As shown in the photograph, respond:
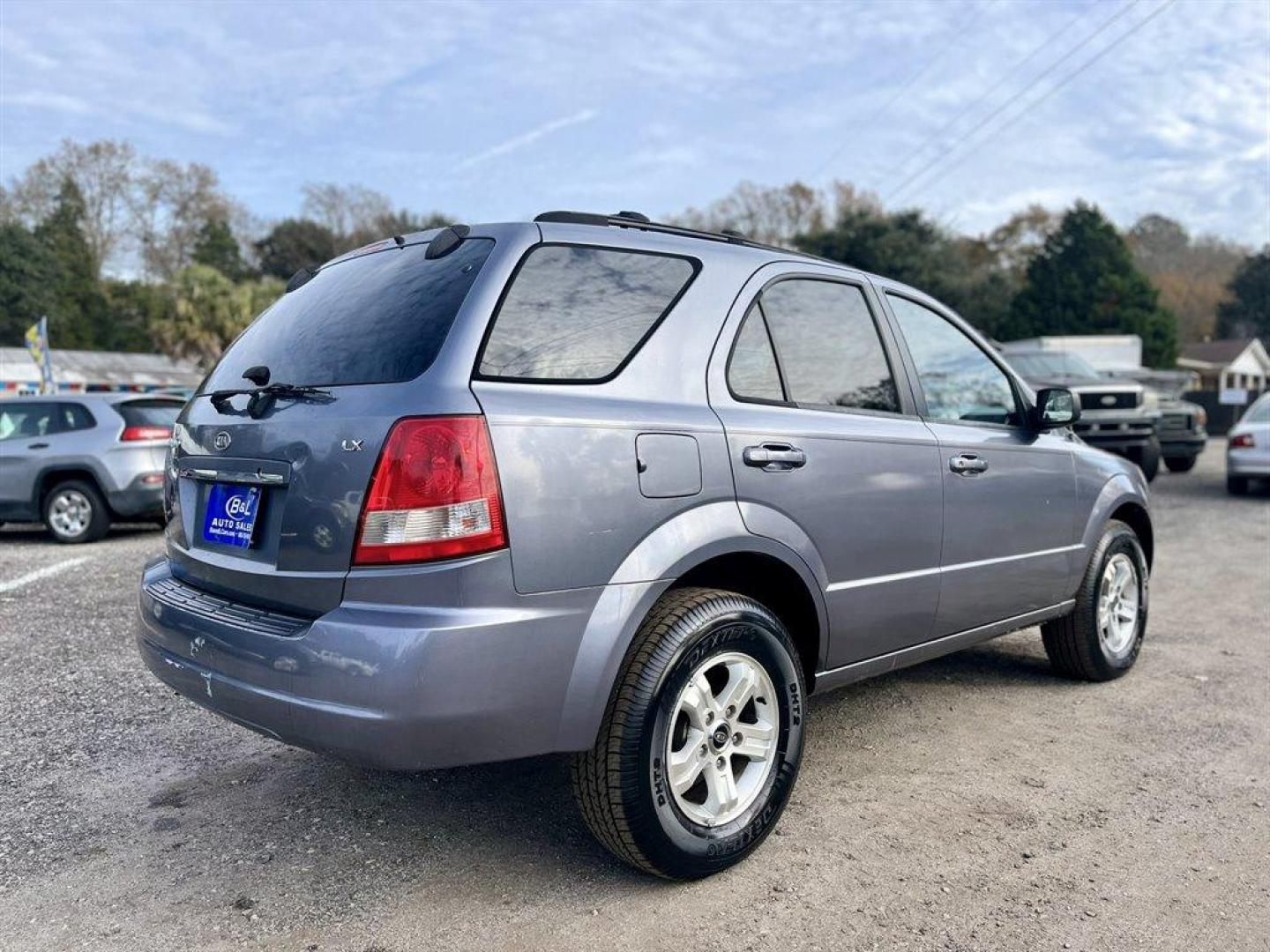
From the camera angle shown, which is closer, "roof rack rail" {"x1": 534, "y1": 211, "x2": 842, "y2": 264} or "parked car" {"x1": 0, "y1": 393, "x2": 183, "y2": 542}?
"roof rack rail" {"x1": 534, "y1": 211, "x2": 842, "y2": 264}

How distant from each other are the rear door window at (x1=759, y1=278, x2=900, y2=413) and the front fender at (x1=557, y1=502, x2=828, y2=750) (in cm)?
63

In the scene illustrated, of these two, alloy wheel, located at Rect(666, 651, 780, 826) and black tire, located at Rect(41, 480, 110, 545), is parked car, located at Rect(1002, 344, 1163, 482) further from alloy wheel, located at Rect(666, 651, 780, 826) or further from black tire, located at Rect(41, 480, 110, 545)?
black tire, located at Rect(41, 480, 110, 545)

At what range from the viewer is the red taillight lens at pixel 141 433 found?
379 inches

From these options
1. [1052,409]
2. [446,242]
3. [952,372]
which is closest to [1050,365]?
[1052,409]

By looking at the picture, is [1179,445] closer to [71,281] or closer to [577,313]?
[577,313]

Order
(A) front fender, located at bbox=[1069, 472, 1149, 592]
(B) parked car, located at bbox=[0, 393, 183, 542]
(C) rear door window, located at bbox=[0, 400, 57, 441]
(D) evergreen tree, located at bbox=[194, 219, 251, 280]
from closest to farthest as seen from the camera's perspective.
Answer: (A) front fender, located at bbox=[1069, 472, 1149, 592] < (B) parked car, located at bbox=[0, 393, 183, 542] < (C) rear door window, located at bbox=[0, 400, 57, 441] < (D) evergreen tree, located at bbox=[194, 219, 251, 280]

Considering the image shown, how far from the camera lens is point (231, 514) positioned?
2756 mm

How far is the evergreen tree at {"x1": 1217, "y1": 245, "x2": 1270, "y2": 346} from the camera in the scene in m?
65.8

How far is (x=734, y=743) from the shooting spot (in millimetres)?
2850

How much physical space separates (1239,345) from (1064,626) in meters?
63.4

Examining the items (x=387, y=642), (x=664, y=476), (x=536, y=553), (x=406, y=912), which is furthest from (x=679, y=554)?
(x=406, y=912)

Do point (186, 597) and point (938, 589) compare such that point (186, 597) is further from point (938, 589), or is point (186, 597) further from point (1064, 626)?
point (1064, 626)

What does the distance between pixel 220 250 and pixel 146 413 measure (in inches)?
2246

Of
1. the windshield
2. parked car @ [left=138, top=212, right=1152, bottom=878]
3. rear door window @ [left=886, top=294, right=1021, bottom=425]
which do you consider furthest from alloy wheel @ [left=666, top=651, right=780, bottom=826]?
the windshield
